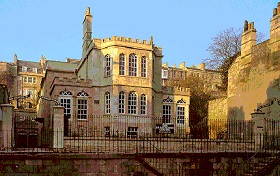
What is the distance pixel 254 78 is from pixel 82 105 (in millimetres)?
13454

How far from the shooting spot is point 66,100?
27.6 metres

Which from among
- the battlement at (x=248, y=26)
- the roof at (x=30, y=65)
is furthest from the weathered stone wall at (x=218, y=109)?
the roof at (x=30, y=65)

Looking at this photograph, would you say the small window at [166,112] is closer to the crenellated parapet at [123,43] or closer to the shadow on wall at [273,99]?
the crenellated parapet at [123,43]

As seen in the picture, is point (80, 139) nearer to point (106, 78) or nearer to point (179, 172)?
point (179, 172)

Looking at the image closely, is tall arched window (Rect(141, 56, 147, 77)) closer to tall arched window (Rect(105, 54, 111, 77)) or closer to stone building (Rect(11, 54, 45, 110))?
tall arched window (Rect(105, 54, 111, 77))

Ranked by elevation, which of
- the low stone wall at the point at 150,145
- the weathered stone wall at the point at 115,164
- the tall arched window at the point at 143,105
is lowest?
the weathered stone wall at the point at 115,164

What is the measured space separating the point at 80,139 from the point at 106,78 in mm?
10906

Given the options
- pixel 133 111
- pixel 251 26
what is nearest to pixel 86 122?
pixel 133 111

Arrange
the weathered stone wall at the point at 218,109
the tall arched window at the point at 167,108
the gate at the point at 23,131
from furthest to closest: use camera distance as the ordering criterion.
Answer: the tall arched window at the point at 167,108, the weathered stone wall at the point at 218,109, the gate at the point at 23,131

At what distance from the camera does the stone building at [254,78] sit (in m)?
23.4

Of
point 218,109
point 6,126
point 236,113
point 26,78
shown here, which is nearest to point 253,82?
point 236,113

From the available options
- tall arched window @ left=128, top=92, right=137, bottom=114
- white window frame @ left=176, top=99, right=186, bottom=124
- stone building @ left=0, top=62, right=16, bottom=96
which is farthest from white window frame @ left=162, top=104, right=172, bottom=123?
A: stone building @ left=0, top=62, right=16, bottom=96

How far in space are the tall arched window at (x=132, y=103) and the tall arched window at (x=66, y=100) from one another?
4.68 m

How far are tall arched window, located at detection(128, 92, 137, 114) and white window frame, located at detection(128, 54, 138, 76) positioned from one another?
1.67 metres
